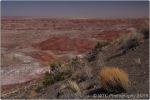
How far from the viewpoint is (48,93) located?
1004 centimetres

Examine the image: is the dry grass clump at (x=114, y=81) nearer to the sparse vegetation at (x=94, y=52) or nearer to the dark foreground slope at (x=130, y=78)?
the dark foreground slope at (x=130, y=78)

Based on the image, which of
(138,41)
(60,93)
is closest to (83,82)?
(60,93)

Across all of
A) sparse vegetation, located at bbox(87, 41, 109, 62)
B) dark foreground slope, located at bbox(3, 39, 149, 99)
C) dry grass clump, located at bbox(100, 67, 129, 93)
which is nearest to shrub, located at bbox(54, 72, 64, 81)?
dark foreground slope, located at bbox(3, 39, 149, 99)

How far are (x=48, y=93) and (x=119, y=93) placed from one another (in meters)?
2.86

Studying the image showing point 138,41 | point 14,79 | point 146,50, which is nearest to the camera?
point 146,50

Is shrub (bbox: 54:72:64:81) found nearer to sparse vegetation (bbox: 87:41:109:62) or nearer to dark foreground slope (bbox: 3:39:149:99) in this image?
dark foreground slope (bbox: 3:39:149:99)

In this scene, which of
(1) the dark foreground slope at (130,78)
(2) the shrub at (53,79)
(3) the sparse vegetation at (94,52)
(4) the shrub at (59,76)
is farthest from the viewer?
(3) the sparse vegetation at (94,52)

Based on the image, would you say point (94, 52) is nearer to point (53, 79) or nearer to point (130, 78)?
point (53, 79)

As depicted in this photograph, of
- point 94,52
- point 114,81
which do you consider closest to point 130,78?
point 114,81

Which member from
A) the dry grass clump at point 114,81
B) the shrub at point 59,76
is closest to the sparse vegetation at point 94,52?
the shrub at point 59,76

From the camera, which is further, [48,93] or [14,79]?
[14,79]

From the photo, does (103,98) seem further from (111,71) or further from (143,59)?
(143,59)

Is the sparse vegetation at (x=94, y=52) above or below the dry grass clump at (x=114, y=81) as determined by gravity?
above

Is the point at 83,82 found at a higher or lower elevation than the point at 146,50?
lower
